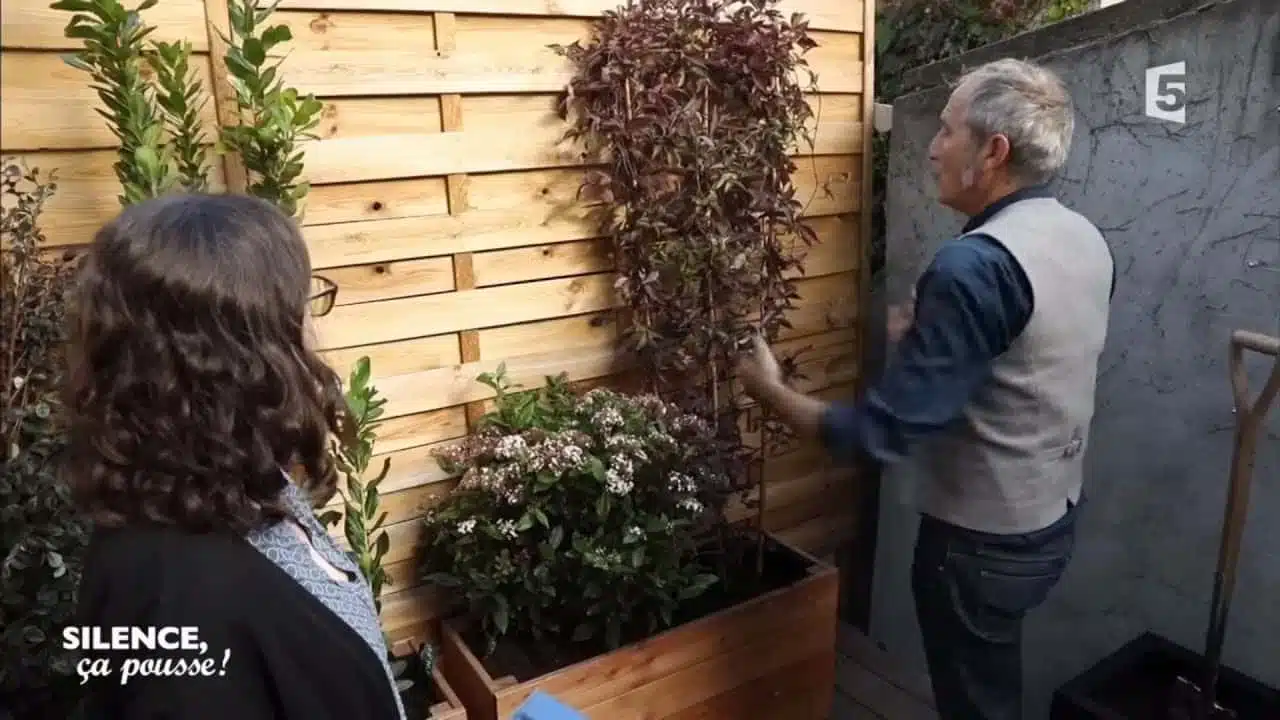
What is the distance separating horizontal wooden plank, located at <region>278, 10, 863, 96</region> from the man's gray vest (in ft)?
3.96

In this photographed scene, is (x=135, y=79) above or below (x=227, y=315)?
above

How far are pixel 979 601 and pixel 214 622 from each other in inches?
61.4

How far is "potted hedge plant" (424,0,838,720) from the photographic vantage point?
2.28 m

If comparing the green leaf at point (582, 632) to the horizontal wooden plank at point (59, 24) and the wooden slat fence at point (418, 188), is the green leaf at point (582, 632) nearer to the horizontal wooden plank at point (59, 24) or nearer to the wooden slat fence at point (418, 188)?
the wooden slat fence at point (418, 188)

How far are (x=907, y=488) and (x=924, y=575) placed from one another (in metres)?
0.20

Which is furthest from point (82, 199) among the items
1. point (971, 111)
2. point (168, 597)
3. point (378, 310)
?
point (971, 111)

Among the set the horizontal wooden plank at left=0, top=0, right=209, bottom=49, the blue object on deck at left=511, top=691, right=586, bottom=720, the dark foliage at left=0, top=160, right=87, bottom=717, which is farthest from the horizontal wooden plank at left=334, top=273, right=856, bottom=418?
the blue object on deck at left=511, top=691, right=586, bottom=720

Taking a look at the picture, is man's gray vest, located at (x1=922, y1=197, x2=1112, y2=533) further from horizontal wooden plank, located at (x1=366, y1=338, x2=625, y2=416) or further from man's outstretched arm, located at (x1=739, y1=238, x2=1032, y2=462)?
horizontal wooden plank, located at (x1=366, y1=338, x2=625, y2=416)

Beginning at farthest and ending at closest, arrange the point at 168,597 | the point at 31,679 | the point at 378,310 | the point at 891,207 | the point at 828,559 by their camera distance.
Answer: the point at 828,559 < the point at 891,207 < the point at 378,310 < the point at 31,679 < the point at 168,597

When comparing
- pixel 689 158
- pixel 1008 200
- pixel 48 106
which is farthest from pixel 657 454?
pixel 48 106

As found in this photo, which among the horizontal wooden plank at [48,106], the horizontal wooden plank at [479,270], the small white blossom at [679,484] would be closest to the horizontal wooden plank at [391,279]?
the horizontal wooden plank at [479,270]

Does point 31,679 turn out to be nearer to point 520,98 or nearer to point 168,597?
point 168,597

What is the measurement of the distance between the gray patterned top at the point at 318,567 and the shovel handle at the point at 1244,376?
178cm

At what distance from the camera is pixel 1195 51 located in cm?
228
